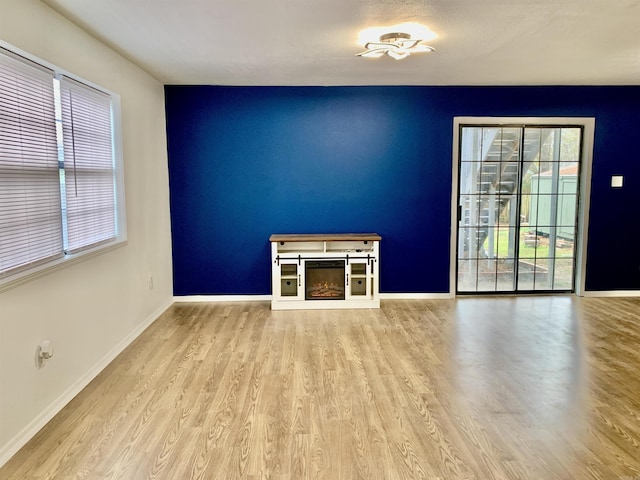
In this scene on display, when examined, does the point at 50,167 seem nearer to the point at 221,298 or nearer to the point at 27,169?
the point at 27,169

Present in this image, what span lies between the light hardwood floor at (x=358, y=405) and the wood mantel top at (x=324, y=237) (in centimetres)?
89

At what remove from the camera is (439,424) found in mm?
2496

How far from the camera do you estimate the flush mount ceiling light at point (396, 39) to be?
3.12 meters

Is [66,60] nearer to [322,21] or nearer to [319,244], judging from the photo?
[322,21]

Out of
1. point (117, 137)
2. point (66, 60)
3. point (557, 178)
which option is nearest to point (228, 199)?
point (117, 137)

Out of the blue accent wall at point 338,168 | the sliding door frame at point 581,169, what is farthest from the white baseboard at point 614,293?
the blue accent wall at point 338,168

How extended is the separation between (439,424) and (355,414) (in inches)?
19.0

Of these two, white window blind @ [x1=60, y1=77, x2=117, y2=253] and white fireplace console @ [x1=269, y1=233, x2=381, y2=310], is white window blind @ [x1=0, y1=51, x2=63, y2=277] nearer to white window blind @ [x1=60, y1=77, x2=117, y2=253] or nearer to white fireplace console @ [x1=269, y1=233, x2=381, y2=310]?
white window blind @ [x1=60, y1=77, x2=117, y2=253]

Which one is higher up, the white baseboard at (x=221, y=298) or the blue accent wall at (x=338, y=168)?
the blue accent wall at (x=338, y=168)

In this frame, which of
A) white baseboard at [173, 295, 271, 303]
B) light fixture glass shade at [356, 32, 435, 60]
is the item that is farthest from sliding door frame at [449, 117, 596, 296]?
white baseboard at [173, 295, 271, 303]

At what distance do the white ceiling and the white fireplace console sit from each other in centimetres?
178

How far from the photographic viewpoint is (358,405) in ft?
8.93

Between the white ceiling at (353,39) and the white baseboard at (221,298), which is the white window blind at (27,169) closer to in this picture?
the white ceiling at (353,39)

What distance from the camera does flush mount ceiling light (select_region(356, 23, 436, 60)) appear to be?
123 inches
